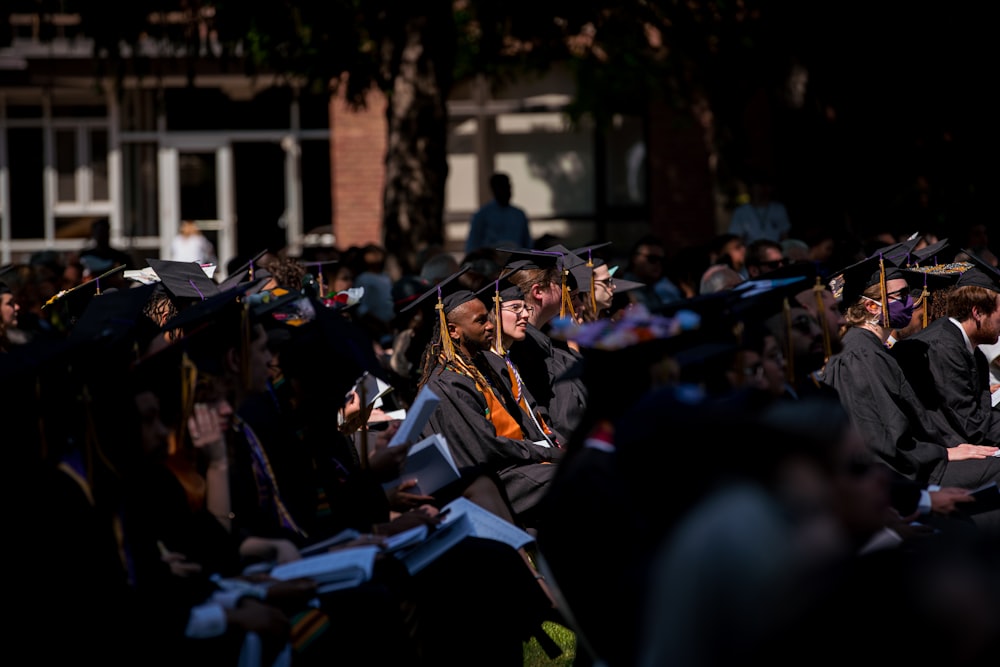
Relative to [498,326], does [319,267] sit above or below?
above

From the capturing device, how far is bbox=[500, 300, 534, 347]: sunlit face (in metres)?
7.34

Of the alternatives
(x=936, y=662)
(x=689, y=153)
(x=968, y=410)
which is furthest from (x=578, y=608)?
(x=689, y=153)

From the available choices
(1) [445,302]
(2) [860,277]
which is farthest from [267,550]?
(2) [860,277]

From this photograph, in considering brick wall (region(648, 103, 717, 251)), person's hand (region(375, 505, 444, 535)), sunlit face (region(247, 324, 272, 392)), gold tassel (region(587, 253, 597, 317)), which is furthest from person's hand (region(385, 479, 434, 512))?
→ brick wall (region(648, 103, 717, 251))

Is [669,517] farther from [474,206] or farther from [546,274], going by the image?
[474,206]

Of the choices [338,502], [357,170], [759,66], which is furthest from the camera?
[357,170]

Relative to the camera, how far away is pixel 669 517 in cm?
312

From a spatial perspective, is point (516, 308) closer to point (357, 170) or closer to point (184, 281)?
point (184, 281)

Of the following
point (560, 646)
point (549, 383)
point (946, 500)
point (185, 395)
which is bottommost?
point (560, 646)

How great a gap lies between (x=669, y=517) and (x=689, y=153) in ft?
59.1

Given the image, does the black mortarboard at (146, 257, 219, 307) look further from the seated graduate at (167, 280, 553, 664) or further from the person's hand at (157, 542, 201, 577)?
the person's hand at (157, 542, 201, 577)

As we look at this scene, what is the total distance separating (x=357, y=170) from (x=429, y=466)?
15.2m

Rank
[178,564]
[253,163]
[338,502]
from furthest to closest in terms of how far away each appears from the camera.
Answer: [253,163]
[338,502]
[178,564]

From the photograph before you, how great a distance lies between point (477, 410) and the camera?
667 cm
